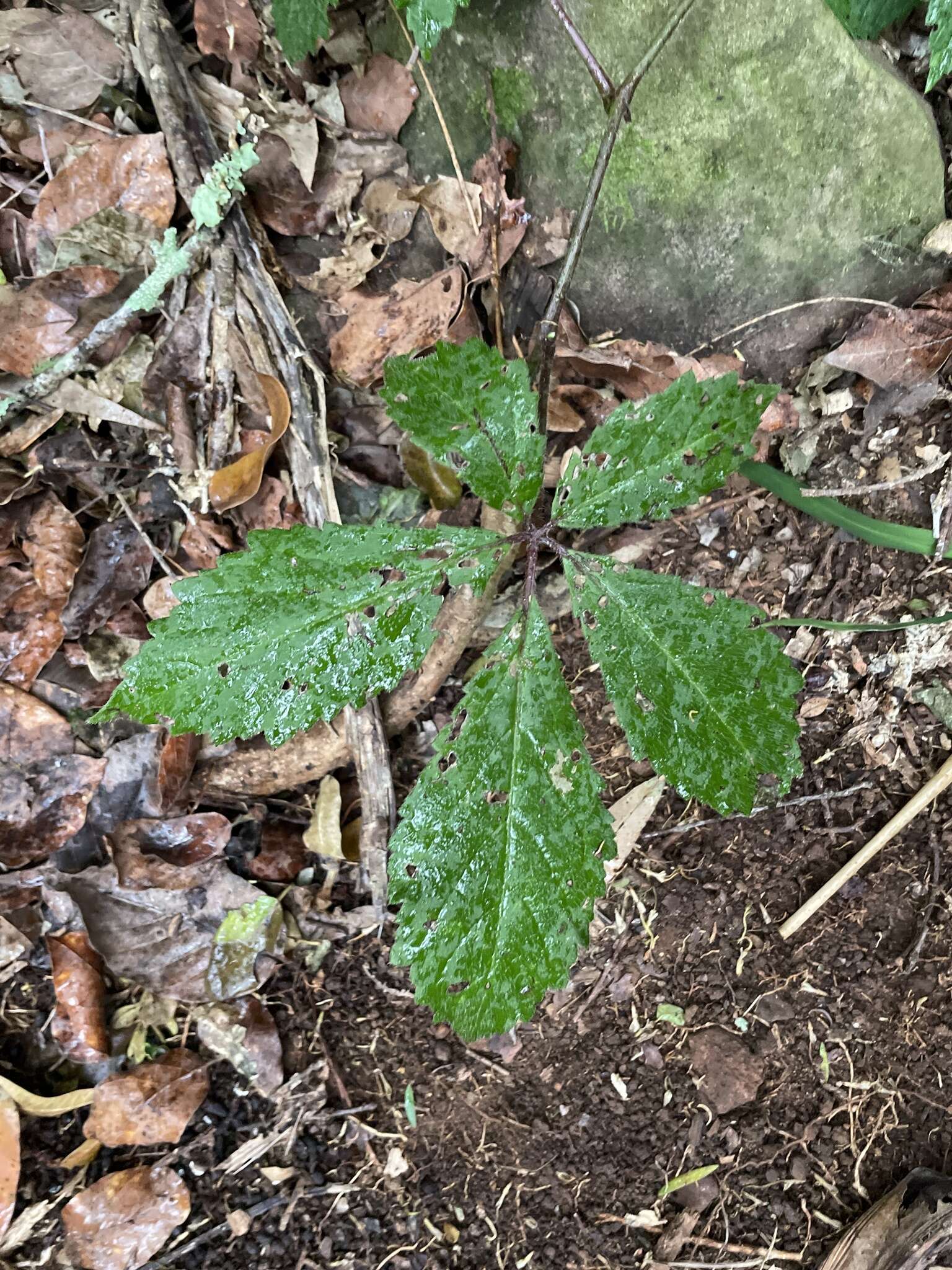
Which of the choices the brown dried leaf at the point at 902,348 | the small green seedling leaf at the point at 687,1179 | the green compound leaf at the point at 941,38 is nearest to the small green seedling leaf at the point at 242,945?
the small green seedling leaf at the point at 687,1179

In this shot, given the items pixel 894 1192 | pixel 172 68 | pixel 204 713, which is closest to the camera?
pixel 204 713

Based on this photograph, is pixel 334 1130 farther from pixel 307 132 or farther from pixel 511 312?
pixel 307 132

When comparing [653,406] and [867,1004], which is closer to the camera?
[653,406]

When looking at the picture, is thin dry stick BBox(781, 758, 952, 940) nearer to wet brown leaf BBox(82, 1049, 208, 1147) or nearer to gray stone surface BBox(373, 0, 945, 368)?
gray stone surface BBox(373, 0, 945, 368)

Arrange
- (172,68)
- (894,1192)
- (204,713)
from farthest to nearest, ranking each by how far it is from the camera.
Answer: (172,68)
(894,1192)
(204,713)

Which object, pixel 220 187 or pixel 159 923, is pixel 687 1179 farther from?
pixel 220 187

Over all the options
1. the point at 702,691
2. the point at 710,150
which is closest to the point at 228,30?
the point at 710,150

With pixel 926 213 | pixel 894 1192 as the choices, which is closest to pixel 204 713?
pixel 894 1192
